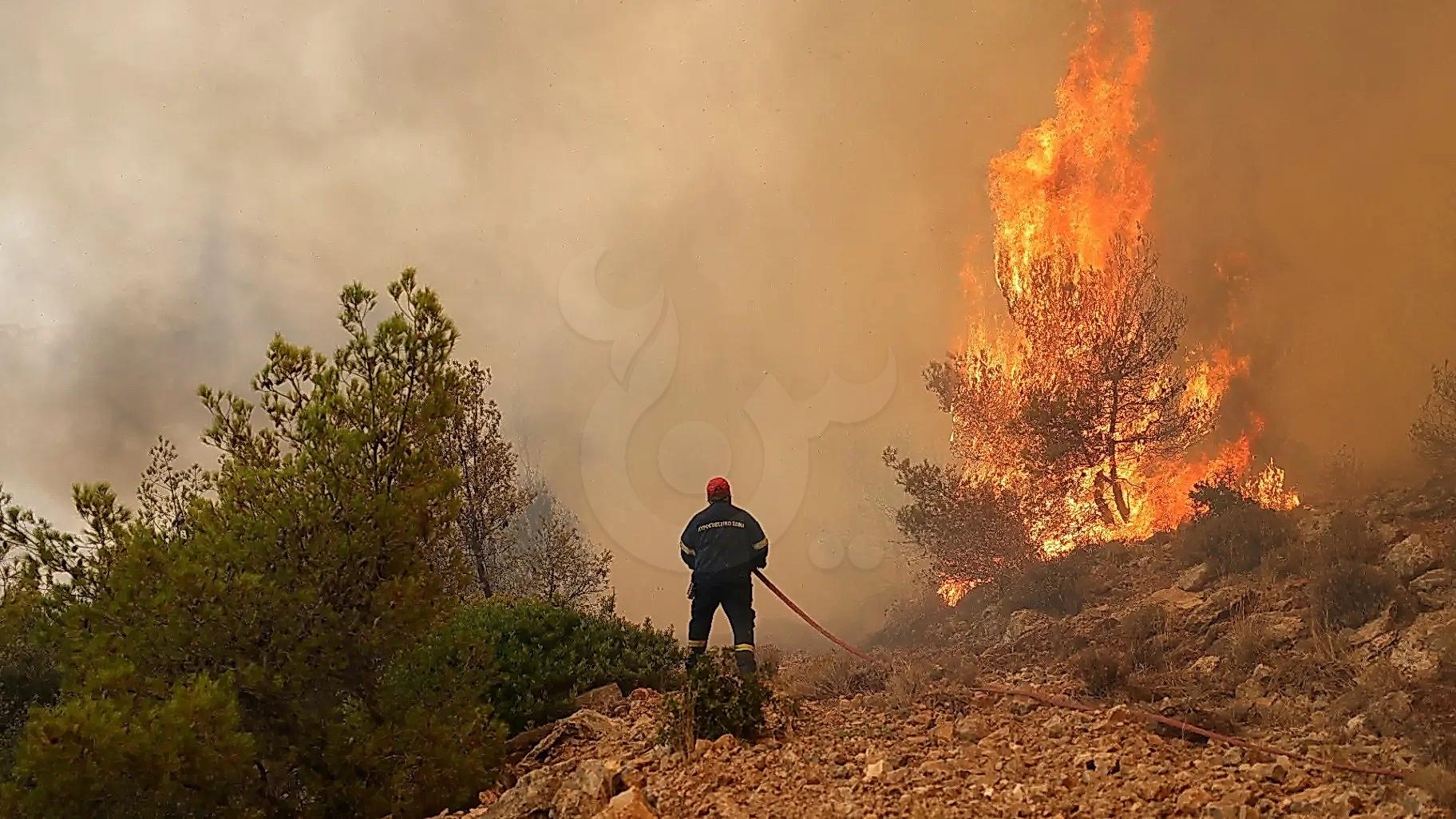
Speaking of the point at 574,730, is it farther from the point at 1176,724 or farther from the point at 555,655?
the point at 1176,724

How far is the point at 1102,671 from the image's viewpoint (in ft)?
29.0

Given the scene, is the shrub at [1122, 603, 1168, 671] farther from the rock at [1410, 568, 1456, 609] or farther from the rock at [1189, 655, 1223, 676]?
the rock at [1410, 568, 1456, 609]

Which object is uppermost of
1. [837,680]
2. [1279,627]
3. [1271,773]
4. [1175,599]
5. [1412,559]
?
[1175,599]

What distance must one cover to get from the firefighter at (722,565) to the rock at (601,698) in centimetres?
126

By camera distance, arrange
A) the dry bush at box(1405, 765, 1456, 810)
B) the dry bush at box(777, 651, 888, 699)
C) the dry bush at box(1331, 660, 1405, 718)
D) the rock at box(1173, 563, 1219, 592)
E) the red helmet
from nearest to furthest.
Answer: the dry bush at box(1405, 765, 1456, 810) → the dry bush at box(1331, 660, 1405, 718) → the dry bush at box(777, 651, 888, 699) → the red helmet → the rock at box(1173, 563, 1219, 592)

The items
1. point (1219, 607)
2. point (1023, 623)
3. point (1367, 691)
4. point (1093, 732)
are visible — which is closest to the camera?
point (1093, 732)

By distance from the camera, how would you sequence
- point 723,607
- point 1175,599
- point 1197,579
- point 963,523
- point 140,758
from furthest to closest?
point 963,523
point 1197,579
point 1175,599
point 723,607
point 140,758

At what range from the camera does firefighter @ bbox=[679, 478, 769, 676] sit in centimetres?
1030

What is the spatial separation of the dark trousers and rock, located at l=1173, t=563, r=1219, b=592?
8034mm

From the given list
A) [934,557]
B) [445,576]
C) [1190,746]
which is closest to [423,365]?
[445,576]

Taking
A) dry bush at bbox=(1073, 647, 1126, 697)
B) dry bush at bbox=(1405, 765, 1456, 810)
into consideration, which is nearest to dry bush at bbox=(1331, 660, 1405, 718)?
dry bush at bbox=(1073, 647, 1126, 697)

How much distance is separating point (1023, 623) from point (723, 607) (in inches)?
267

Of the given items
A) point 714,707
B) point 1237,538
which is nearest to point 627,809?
point 714,707

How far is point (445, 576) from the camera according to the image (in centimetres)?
845
